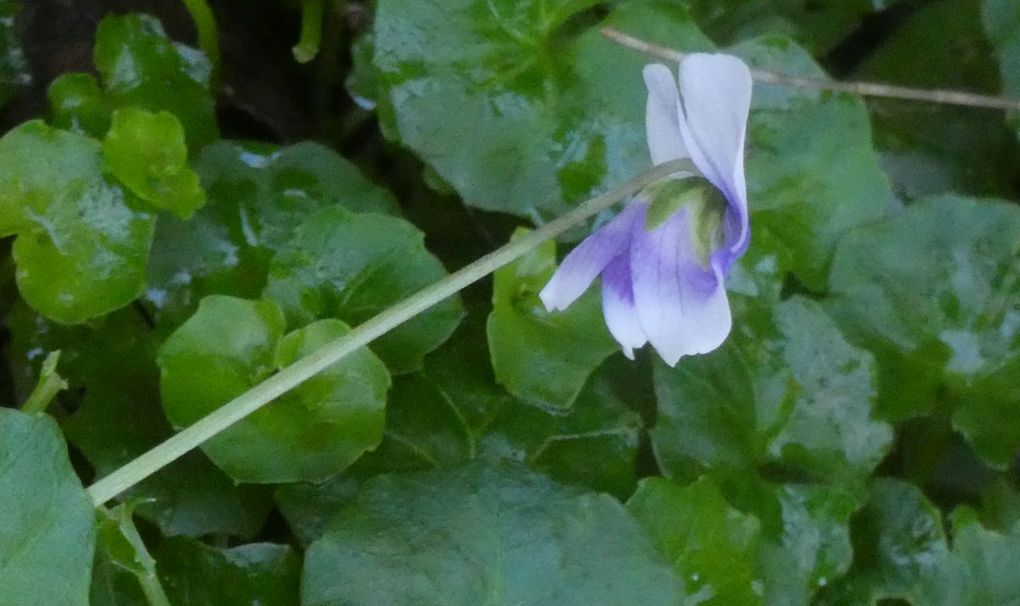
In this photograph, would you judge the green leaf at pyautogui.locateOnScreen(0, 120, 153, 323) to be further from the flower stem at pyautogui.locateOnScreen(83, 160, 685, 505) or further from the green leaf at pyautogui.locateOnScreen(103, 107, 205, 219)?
the flower stem at pyautogui.locateOnScreen(83, 160, 685, 505)

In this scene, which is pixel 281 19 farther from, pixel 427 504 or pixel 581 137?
pixel 427 504

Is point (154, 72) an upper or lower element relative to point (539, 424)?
upper

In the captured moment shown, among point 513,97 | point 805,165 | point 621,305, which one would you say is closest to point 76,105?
point 513,97

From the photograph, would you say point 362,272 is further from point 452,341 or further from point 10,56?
point 10,56

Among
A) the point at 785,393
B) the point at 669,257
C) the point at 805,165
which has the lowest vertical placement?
the point at 785,393

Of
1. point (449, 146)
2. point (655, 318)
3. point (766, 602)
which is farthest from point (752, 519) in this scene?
point (449, 146)

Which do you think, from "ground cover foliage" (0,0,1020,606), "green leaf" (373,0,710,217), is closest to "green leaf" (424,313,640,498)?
"ground cover foliage" (0,0,1020,606)
